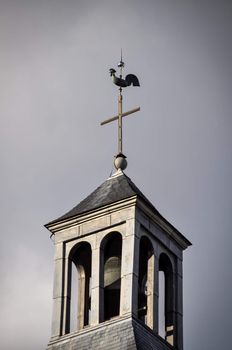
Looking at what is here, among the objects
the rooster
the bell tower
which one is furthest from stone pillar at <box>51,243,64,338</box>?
the rooster

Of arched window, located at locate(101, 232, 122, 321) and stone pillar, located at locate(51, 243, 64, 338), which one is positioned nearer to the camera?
stone pillar, located at locate(51, 243, 64, 338)

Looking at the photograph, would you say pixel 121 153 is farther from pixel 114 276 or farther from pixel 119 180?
pixel 114 276

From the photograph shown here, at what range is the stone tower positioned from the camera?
153ft

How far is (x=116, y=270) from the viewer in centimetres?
4856

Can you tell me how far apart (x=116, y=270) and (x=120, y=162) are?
3.93m

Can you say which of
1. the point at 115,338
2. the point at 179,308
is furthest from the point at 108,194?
the point at 115,338

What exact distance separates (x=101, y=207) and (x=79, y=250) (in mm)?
1634

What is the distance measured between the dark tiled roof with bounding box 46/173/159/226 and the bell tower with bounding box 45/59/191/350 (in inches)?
1.7

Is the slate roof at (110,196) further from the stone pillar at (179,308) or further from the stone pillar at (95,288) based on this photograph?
the stone pillar at (95,288)

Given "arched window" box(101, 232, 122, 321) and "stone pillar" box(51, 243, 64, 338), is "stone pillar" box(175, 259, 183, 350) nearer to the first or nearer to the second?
"arched window" box(101, 232, 122, 321)

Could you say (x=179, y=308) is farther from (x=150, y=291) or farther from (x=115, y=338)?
(x=115, y=338)

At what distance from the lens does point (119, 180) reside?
50219mm

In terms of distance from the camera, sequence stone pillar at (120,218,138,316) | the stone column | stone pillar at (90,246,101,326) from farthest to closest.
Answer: the stone column → stone pillar at (90,246,101,326) → stone pillar at (120,218,138,316)

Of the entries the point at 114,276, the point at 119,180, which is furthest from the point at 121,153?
the point at 114,276
